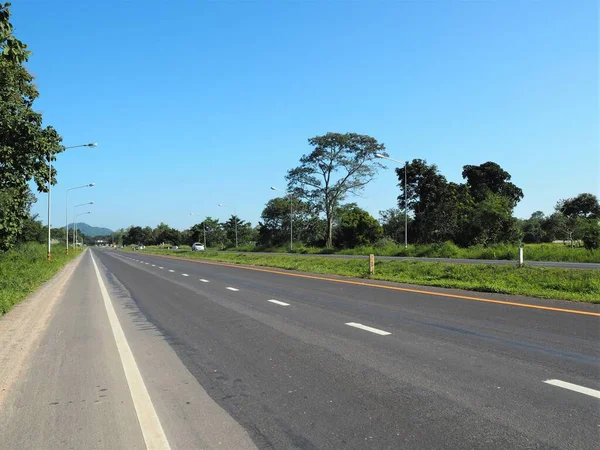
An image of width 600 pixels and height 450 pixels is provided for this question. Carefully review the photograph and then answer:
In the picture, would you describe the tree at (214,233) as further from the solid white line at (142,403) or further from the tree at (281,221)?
the solid white line at (142,403)

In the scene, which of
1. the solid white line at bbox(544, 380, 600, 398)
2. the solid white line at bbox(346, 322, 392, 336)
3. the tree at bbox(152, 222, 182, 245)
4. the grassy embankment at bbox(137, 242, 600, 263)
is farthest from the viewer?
the tree at bbox(152, 222, 182, 245)

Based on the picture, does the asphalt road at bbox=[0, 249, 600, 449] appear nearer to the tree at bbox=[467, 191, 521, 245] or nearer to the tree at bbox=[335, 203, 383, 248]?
the tree at bbox=[467, 191, 521, 245]

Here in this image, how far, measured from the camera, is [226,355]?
23.0 feet

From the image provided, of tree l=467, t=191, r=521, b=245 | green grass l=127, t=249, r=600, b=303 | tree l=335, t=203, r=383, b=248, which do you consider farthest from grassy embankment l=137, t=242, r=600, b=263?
green grass l=127, t=249, r=600, b=303

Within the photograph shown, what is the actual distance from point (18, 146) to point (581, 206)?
95.7 metres

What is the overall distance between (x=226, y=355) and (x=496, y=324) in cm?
509

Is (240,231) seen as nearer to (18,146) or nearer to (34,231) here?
(34,231)

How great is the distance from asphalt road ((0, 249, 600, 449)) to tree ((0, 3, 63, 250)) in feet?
48.1

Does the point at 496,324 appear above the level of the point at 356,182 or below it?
below

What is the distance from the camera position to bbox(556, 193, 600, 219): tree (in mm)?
86688

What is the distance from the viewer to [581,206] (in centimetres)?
8944

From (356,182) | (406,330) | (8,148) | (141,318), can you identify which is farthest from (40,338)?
(356,182)

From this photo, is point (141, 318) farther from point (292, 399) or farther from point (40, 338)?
point (292, 399)

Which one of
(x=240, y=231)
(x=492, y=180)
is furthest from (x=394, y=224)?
(x=240, y=231)
